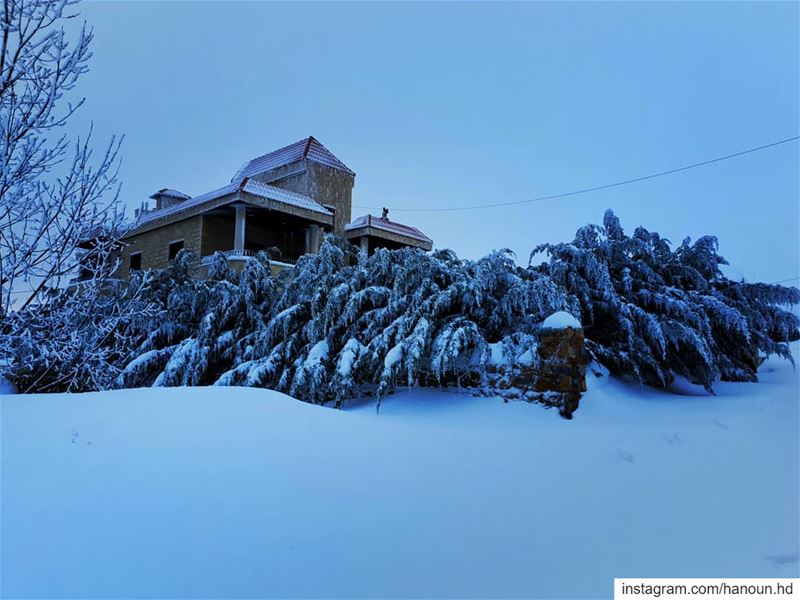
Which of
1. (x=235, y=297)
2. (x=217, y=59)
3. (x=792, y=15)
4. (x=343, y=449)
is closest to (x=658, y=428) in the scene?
(x=343, y=449)

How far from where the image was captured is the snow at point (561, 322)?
13.6 ft

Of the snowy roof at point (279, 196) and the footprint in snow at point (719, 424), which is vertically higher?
the snowy roof at point (279, 196)

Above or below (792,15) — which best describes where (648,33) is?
above

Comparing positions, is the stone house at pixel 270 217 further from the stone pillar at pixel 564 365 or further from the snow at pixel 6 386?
the stone pillar at pixel 564 365

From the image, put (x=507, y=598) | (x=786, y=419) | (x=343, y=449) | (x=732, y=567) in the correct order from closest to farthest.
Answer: (x=507, y=598), (x=732, y=567), (x=343, y=449), (x=786, y=419)

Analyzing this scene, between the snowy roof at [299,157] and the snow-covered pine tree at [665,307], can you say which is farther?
the snowy roof at [299,157]

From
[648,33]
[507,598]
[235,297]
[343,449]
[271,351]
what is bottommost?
[507,598]

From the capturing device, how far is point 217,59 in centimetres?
661

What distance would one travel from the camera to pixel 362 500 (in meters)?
2.35

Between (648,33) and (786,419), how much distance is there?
5.02 metres

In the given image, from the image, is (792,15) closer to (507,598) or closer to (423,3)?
(423,3)

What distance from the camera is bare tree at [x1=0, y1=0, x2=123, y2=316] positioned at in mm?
3334

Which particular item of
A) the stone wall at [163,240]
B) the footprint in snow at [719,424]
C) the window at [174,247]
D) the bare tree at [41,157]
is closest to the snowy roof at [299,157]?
the stone wall at [163,240]

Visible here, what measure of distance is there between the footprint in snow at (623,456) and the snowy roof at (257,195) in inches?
426
